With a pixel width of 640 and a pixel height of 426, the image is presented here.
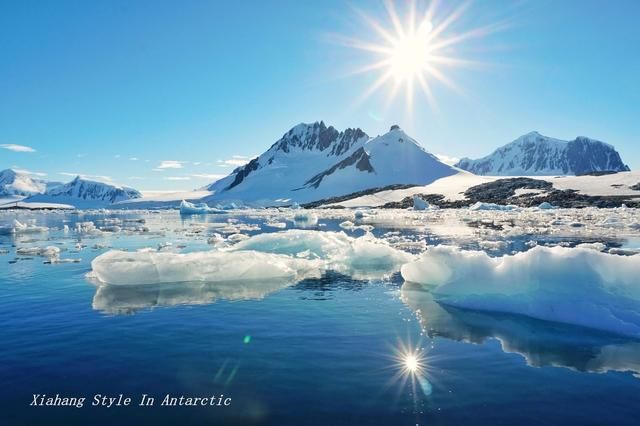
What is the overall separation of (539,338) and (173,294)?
10901 millimetres

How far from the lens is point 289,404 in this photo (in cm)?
657

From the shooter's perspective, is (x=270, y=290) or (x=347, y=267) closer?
(x=270, y=290)

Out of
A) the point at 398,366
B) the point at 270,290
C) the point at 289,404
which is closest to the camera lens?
the point at 289,404

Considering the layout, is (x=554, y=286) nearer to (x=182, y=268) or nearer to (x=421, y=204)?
(x=182, y=268)

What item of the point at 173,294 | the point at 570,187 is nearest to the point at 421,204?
the point at 570,187

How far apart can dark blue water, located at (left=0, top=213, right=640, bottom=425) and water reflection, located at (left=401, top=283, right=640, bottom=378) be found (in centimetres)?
5

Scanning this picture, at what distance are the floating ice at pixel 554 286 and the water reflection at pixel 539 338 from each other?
1.35 feet

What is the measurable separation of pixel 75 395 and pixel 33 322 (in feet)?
18.2

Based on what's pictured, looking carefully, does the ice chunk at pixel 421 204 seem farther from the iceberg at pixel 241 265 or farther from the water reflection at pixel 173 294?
the water reflection at pixel 173 294

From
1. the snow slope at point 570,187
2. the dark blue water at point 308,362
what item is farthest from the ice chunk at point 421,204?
the dark blue water at point 308,362

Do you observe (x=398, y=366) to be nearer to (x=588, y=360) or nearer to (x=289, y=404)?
(x=289, y=404)

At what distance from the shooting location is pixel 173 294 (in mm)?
14391

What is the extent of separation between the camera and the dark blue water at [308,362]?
639 centimetres

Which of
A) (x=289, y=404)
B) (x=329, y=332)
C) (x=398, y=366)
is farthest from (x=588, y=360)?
(x=289, y=404)
